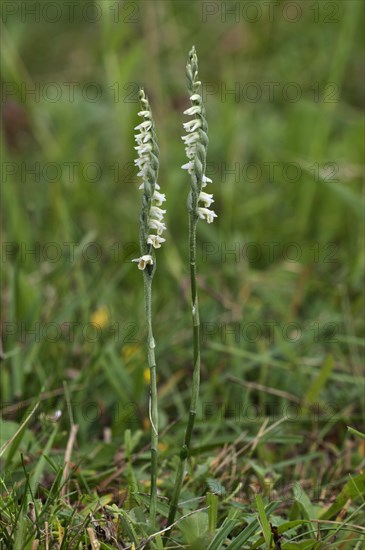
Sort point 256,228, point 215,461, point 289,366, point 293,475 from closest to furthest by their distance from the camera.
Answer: point 215,461, point 293,475, point 289,366, point 256,228

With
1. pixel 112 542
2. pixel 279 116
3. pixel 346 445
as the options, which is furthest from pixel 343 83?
pixel 112 542

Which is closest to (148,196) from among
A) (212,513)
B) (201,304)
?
(212,513)

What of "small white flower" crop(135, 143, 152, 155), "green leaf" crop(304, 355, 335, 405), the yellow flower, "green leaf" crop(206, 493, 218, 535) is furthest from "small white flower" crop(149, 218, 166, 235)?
the yellow flower

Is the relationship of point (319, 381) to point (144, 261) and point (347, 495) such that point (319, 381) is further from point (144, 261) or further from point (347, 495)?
point (144, 261)

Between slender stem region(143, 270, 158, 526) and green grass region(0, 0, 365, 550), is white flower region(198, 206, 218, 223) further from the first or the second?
green grass region(0, 0, 365, 550)

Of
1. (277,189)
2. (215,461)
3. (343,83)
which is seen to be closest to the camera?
(215,461)

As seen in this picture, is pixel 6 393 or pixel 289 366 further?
pixel 289 366

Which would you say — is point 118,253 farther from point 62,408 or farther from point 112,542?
point 112,542
